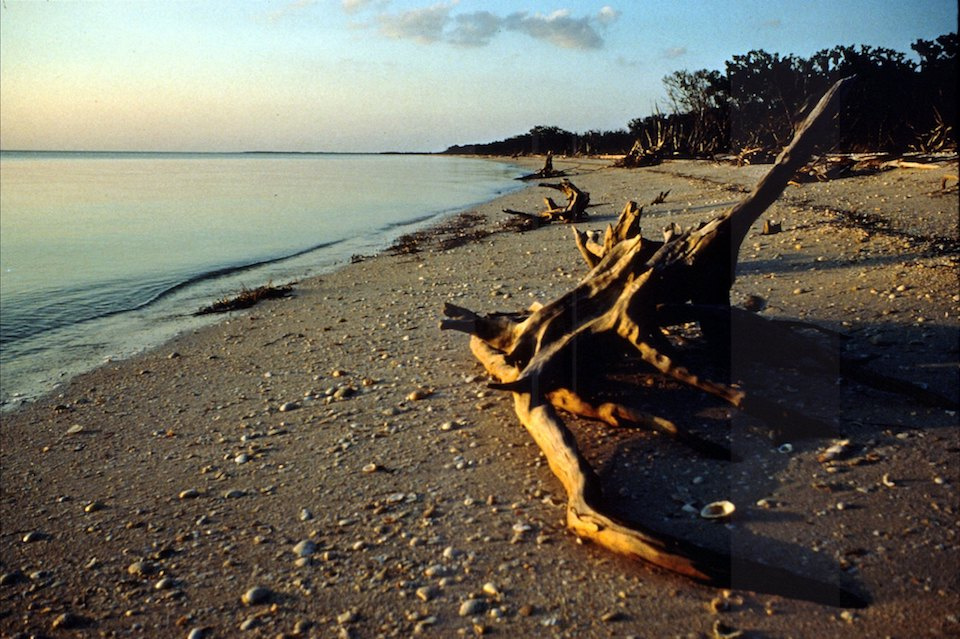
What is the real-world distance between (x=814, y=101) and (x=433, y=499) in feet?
73.9

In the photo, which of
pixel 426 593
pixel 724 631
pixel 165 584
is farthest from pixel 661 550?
pixel 165 584

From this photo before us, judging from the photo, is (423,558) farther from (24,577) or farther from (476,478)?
(24,577)

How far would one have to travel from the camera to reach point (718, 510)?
3.43 m

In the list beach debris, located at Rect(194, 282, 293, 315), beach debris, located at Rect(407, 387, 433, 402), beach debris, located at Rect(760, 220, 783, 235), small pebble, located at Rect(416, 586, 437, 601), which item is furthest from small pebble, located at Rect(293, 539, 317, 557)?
beach debris, located at Rect(760, 220, 783, 235)

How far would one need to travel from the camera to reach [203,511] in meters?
4.15

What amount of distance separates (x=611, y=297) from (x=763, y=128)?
3132 cm

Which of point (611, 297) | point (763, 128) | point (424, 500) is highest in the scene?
point (763, 128)

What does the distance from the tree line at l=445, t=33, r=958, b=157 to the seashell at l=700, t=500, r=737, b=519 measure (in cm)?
337

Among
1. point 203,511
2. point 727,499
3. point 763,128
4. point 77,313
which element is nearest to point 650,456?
point 727,499

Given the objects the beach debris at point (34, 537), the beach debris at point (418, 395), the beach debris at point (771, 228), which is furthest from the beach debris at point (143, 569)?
the beach debris at point (771, 228)

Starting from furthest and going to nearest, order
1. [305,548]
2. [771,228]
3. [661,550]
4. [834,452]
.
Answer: [771,228]
[834,452]
[305,548]
[661,550]

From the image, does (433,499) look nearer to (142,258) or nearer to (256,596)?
(256,596)

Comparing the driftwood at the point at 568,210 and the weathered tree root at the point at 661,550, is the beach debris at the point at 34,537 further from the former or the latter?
the driftwood at the point at 568,210

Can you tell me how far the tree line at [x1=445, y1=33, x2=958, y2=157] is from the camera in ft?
73.8
